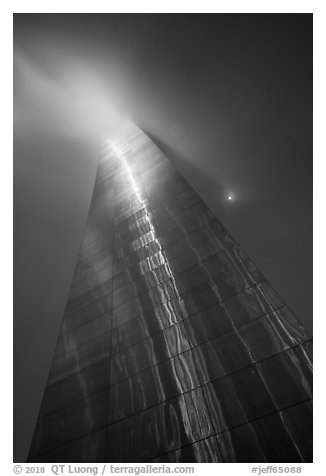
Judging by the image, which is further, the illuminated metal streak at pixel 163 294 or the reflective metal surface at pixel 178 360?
the illuminated metal streak at pixel 163 294

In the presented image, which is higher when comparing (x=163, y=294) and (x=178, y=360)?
(x=163, y=294)

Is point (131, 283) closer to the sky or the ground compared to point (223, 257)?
closer to the sky

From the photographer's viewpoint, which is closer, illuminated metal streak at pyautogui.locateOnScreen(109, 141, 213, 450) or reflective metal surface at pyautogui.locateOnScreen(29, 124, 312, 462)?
reflective metal surface at pyautogui.locateOnScreen(29, 124, 312, 462)

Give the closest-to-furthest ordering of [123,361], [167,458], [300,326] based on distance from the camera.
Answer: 1. [167,458]
2. [300,326]
3. [123,361]

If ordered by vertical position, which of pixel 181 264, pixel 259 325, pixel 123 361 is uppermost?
pixel 181 264

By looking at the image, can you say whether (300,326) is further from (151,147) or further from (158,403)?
(151,147)

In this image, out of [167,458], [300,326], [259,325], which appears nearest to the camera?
[167,458]

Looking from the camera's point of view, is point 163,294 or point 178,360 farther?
point 163,294

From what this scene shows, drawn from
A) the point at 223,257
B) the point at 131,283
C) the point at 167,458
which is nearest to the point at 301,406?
the point at 167,458
